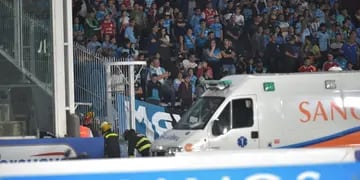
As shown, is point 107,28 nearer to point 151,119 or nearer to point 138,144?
point 151,119

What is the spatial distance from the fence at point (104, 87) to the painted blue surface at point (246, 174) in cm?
1518

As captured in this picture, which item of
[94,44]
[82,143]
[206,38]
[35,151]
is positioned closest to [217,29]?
[206,38]

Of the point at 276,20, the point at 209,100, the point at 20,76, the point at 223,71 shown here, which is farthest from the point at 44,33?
the point at 276,20

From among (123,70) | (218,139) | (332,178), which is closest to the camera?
(332,178)

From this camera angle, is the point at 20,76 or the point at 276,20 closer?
the point at 20,76

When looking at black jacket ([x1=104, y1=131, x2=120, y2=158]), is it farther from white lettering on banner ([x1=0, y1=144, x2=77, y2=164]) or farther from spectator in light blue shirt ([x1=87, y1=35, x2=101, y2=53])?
spectator in light blue shirt ([x1=87, y1=35, x2=101, y2=53])

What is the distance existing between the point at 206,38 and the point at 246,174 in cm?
1968

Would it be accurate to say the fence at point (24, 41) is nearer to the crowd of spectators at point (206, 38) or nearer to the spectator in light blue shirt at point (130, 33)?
the crowd of spectators at point (206, 38)

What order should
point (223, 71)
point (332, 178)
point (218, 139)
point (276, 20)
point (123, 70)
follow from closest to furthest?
point (332, 178), point (218, 139), point (123, 70), point (223, 71), point (276, 20)

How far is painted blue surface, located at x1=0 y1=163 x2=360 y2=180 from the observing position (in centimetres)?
433

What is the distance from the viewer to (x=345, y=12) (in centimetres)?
2680

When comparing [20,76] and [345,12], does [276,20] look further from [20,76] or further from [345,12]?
[20,76]

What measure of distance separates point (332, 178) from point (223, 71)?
18.9 m

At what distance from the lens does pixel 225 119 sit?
15141 mm
